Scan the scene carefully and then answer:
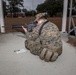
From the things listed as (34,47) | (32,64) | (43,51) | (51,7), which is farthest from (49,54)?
(51,7)

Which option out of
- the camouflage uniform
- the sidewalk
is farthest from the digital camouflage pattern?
the sidewalk

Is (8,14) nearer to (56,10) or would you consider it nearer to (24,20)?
(24,20)

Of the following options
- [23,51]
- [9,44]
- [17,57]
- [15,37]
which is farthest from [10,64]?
[15,37]

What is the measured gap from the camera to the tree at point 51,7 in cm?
661

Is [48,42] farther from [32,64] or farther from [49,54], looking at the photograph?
[32,64]

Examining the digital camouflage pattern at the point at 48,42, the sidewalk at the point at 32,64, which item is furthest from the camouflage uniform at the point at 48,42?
the sidewalk at the point at 32,64

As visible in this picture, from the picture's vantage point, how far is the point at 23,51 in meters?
4.30

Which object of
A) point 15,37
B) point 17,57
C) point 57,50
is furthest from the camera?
point 15,37

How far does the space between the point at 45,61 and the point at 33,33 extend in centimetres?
66

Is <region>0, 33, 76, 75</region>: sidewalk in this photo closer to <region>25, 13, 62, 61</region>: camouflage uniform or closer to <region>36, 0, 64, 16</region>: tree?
<region>25, 13, 62, 61</region>: camouflage uniform

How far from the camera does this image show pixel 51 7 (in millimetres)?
6676

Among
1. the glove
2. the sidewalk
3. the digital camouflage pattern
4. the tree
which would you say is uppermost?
the tree

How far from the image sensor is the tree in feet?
21.7

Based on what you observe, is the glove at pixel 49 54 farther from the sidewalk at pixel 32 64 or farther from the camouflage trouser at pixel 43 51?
the sidewalk at pixel 32 64
